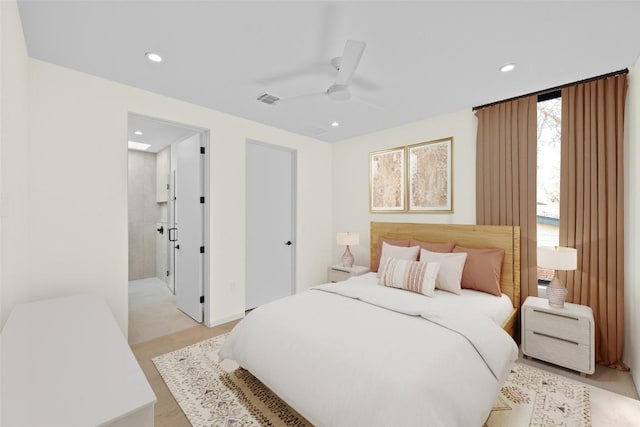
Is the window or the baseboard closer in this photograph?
the window

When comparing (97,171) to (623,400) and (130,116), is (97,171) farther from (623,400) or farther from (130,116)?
(623,400)

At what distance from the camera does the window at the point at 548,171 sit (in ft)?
9.07

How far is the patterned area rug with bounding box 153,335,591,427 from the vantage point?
5.90ft

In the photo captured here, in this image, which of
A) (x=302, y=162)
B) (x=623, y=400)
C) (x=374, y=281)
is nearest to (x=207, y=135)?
(x=302, y=162)

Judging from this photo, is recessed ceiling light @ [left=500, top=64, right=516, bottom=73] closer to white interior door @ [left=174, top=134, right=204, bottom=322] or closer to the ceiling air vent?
the ceiling air vent

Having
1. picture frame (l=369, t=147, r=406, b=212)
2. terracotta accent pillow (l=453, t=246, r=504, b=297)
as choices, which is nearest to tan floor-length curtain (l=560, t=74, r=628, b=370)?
terracotta accent pillow (l=453, t=246, r=504, b=297)

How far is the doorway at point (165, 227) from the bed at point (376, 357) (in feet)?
4.97

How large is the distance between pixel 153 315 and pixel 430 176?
3948 mm

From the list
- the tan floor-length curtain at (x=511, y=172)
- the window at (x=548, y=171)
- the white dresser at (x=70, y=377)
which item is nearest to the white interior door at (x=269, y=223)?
the white dresser at (x=70, y=377)

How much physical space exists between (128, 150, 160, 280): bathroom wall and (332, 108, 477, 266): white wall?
361 centimetres

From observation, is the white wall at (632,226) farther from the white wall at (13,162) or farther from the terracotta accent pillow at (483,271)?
the white wall at (13,162)

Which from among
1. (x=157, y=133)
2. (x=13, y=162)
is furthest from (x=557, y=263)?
(x=157, y=133)

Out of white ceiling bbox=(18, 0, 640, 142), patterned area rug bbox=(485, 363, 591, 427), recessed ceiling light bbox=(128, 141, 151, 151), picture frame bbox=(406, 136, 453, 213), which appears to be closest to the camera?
white ceiling bbox=(18, 0, 640, 142)

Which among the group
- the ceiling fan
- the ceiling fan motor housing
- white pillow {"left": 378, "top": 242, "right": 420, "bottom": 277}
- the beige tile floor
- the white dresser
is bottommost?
the beige tile floor
